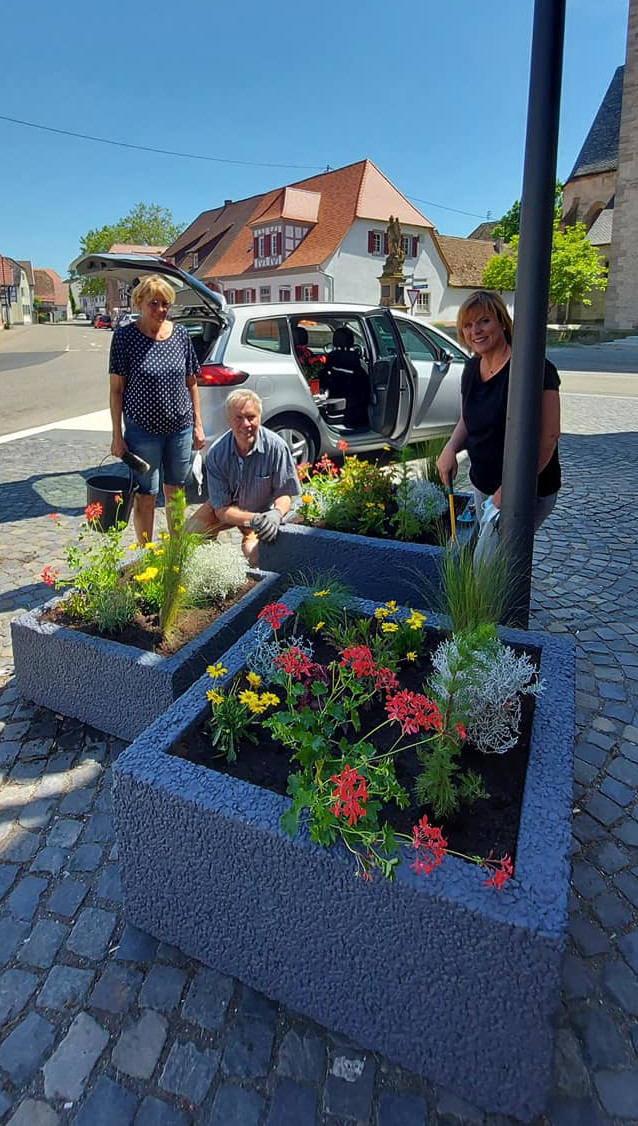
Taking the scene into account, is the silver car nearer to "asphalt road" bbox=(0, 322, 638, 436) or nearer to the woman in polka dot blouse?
the woman in polka dot blouse

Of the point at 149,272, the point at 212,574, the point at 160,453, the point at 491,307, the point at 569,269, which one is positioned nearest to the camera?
the point at 491,307

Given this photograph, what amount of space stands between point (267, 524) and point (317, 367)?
478cm

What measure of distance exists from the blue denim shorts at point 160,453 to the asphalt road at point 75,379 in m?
7.08

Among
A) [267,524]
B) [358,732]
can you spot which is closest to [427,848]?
[358,732]

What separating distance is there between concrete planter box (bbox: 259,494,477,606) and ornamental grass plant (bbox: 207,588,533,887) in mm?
810

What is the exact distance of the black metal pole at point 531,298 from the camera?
2.34m

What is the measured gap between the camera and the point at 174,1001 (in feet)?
6.27

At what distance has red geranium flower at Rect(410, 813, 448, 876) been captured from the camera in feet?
5.23

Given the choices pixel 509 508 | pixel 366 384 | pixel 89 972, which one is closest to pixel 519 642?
pixel 509 508

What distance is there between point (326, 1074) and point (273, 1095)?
0.14 metres

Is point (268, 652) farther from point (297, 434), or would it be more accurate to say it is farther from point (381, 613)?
point (297, 434)

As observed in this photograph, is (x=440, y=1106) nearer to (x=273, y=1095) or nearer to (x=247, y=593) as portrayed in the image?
(x=273, y=1095)

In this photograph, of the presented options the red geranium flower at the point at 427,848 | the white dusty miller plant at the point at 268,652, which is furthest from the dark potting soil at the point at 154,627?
the red geranium flower at the point at 427,848

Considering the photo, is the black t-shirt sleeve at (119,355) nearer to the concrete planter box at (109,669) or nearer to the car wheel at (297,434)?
the concrete planter box at (109,669)
